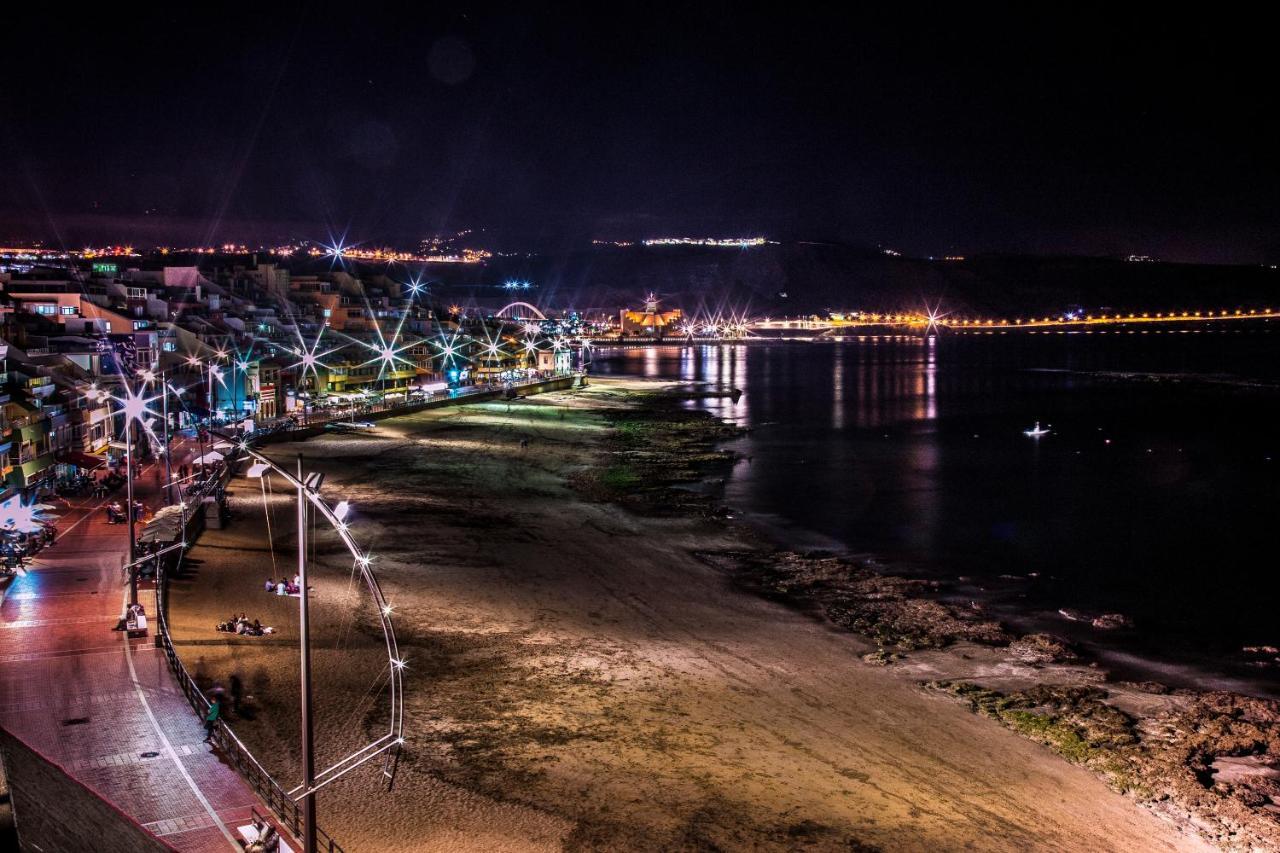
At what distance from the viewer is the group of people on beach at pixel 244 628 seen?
1400cm

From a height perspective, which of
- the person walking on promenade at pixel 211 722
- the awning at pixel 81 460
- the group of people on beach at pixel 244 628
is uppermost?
the awning at pixel 81 460

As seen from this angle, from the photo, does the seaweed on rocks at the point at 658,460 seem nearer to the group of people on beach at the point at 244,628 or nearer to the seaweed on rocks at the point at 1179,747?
the group of people on beach at the point at 244,628

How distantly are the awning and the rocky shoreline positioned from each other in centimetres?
1546

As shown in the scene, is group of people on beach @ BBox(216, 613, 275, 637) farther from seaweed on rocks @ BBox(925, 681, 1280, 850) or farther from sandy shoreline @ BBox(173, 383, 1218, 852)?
seaweed on rocks @ BBox(925, 681, 1280, 850)

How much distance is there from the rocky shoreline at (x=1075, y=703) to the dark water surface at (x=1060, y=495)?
117 centimetres

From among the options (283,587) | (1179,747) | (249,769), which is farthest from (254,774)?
(1179,747)

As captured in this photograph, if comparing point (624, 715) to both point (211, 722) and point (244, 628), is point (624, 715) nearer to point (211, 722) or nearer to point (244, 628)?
point (211, 722)

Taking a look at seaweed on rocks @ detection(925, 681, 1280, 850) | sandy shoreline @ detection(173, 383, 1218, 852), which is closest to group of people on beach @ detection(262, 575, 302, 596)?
sandy shoreline @ detection(173, 383, 1218, 852)

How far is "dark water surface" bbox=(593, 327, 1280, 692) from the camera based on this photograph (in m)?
17.8

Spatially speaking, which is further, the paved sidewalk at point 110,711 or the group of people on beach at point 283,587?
the group of people on beach at point 283,587

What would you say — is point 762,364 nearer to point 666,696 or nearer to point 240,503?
point 240,503

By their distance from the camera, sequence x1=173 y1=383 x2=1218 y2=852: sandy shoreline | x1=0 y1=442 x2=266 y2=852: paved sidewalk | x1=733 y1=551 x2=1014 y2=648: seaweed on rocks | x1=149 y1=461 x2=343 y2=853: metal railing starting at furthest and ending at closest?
x1=733 y1=551 x2=1014 y2=648: seaweed on rocks → x1=173 y1=383 x2=1218 y2=852: sandy shoreline → x1=149 y1=461 x2=343 y2=853: metal railing → x1=0 y1=442 x2=266 y2=852: paved sidewalk

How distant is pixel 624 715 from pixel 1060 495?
2333cm

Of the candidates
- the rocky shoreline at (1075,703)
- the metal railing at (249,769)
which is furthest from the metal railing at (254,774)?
the rocky shoreline at (1075,703)
